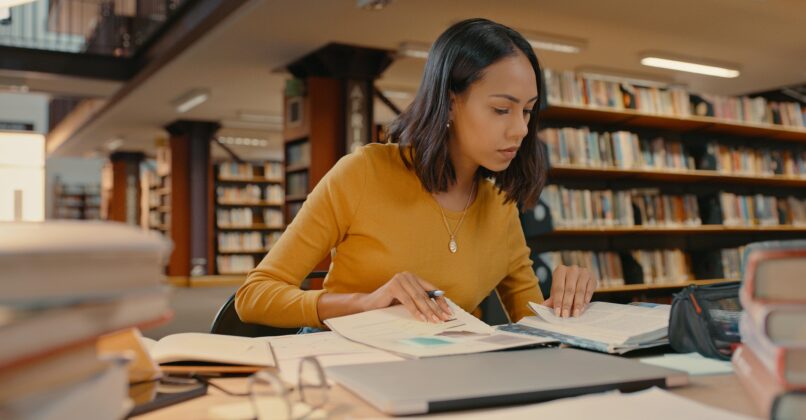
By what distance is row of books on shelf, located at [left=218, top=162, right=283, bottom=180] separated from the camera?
36.1 feet

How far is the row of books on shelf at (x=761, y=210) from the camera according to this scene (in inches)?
218

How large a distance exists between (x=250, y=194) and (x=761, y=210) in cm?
764

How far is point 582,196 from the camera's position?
4730 mm

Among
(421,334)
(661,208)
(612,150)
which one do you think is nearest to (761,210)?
(661,208)

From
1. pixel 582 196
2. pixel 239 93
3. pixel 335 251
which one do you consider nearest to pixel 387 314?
pixel 335 251

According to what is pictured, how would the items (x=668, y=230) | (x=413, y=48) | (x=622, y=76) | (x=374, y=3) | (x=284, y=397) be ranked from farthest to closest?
(x=622, y=76) → (x=413, y=48) → (x=668, y=230) → (x=374, y=3) → (x=284, y=397)

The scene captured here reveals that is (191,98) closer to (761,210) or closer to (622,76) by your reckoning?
(622,76)

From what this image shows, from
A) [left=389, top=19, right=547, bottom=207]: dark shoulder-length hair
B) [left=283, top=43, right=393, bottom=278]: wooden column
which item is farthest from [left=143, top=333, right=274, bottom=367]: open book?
[left=283, top=43, right=393, bottom=278]: wooden column

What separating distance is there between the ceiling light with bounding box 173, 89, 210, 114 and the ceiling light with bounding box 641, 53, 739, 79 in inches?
195

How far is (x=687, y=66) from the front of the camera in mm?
7035

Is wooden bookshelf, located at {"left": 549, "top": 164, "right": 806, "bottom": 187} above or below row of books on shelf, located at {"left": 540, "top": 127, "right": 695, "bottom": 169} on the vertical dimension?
below

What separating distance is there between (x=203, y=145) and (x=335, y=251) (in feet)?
A: 31.8

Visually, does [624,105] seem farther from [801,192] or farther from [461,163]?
[461,163]

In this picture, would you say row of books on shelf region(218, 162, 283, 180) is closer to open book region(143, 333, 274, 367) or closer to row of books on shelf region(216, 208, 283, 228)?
row of books on shelf region(216, 208, 283, 228)
